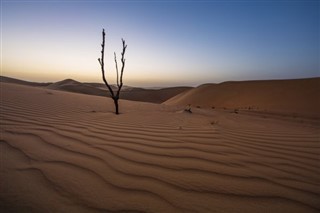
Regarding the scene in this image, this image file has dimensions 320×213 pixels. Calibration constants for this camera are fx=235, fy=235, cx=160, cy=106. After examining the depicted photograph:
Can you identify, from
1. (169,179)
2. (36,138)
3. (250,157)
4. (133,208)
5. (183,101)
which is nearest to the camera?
(133,208)

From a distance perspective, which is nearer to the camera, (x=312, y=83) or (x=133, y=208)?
(x=133, y=208)

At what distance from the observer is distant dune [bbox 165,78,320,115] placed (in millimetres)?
11949

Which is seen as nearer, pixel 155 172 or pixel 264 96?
pixel 155 172

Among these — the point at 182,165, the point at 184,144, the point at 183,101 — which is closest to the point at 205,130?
the point at 184,144

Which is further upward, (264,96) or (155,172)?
(264,96)

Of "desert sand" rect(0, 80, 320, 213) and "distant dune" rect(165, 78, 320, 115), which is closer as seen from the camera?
"desert sand" rect(0, 80, 320, 213)

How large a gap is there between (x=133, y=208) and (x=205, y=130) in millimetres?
2424

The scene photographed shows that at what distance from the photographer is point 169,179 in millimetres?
1947

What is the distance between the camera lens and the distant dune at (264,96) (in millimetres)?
11949

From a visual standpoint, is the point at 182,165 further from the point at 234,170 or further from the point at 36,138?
the point at 36,138

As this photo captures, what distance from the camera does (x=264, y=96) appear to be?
50.8 ft

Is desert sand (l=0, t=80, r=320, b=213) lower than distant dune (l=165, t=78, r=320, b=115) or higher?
lower

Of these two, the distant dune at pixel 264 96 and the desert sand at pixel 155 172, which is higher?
the distant dune at pixel 264 96

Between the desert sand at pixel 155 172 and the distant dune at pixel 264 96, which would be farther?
the distant dune at pixel 264 96
